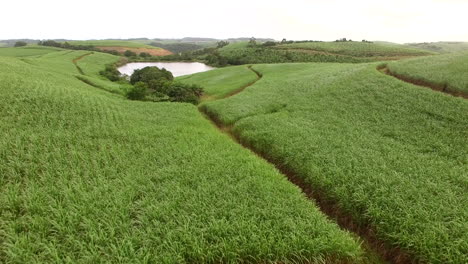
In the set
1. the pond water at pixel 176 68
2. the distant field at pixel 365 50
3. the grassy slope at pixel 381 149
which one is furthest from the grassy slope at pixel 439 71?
the distant field at pixel 365 50

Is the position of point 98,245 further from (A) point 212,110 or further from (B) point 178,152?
(A) point 212,110

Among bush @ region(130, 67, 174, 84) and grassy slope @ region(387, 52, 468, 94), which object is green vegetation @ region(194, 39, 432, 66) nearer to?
bush @ region(130, 67, 174, 84)

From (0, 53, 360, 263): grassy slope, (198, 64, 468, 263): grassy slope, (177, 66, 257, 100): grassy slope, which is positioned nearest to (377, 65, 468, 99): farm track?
(198, 64, 468, 263): grassy slope

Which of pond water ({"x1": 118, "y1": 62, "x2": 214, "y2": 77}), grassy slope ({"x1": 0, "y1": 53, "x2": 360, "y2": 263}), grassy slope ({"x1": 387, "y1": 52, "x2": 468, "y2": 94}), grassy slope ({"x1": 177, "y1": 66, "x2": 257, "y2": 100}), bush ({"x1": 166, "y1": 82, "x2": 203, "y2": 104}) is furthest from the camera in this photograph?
pond water ({"x1": 118, "y1": 62, "x2": 214, "y2": 77})

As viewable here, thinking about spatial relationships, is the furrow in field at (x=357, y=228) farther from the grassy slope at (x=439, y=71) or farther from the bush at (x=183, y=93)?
the bush at (x=183, y=93)

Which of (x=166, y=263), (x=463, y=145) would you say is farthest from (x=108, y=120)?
(x=463, y=145)

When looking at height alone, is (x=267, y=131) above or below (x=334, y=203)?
above

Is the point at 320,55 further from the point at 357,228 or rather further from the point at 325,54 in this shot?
the point at 357,228
